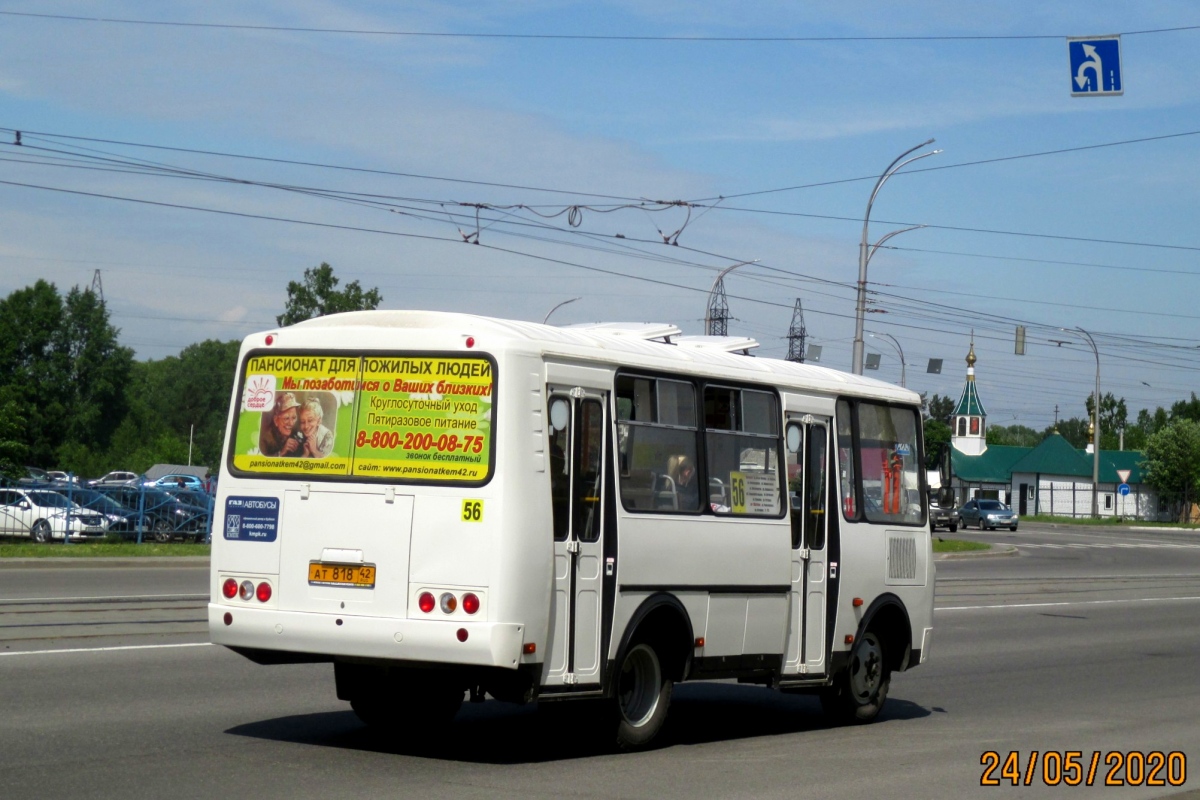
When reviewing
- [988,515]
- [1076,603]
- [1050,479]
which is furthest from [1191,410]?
[1076,603]

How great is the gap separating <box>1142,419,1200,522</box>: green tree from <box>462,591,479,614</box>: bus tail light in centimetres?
9664

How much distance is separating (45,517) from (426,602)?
22.5 m

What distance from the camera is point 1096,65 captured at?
60.5 ft

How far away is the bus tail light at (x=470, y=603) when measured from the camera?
7754 millimetres

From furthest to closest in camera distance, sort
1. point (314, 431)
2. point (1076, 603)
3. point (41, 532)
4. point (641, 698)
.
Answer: point (41, 532), point (1076, 603), point (641, 698), point (314, 431)

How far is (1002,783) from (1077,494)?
10180 cm

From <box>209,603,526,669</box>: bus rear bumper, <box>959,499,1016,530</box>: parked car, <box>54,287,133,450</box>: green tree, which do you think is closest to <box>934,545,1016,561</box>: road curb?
<box>959,499,1016,530</box>: parked car

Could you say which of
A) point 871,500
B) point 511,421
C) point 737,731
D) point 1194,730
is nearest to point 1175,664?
point 1194,730

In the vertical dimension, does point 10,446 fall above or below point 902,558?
above

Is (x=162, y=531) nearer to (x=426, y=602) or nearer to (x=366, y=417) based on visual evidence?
(x=366, y=417)

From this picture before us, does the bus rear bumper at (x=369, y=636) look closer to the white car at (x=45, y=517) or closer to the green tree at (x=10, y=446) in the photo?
the white car at (x=45, y=517)

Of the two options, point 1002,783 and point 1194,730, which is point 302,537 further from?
point 1194,730

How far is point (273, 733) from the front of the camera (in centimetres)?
890
